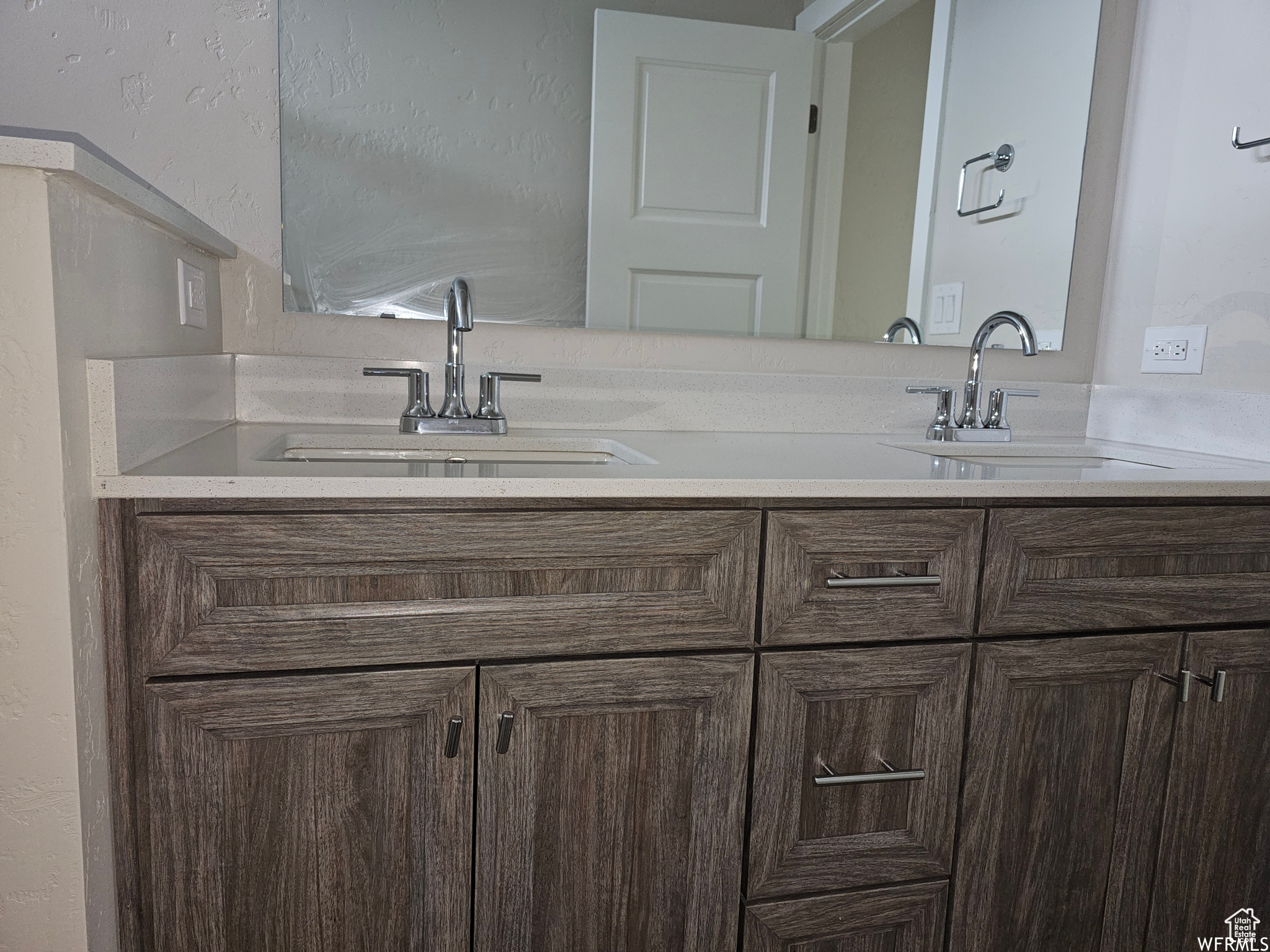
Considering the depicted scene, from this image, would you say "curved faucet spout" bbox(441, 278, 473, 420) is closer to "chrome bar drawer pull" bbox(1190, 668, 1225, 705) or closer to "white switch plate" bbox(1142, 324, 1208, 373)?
"chrome bar drawer pull" bbox(1190, 668, 1225, 705)

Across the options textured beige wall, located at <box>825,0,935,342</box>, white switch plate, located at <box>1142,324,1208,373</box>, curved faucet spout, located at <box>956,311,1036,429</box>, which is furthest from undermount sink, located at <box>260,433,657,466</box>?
white switch plate, located at <box>1142,324,1208,373</box>

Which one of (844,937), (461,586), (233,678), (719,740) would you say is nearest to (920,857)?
(844,937)

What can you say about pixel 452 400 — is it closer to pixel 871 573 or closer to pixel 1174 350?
pixel 871 573

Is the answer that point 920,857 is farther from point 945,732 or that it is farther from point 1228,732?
point 1228,732

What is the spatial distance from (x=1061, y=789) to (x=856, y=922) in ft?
1.10

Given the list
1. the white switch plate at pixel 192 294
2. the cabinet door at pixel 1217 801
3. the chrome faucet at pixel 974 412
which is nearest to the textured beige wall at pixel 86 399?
the white switch plate at pixel 192 294

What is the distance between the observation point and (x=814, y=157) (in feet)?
5.11

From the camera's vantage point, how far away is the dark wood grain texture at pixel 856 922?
1073 millimetres

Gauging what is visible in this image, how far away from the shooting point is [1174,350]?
1.58 meters

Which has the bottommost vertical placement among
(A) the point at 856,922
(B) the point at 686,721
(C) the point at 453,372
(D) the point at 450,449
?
(A) the point at 856,922

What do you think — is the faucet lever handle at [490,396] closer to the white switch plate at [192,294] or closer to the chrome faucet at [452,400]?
the chrome faucet at [452,400]

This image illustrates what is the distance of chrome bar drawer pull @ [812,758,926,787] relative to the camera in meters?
1.07

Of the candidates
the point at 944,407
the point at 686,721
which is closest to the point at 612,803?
the point at 686,721

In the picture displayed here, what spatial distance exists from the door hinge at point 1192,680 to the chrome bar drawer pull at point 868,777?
0.39 metres
